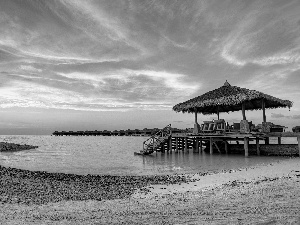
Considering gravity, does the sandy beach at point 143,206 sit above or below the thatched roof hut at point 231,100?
below

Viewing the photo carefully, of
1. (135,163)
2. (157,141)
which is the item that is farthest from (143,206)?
(157,141)

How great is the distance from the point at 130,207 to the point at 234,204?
2.37 meters

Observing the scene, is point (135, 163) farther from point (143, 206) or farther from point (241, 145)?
point (143, 206)

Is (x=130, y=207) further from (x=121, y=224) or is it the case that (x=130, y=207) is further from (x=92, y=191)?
(x=92, y=191)

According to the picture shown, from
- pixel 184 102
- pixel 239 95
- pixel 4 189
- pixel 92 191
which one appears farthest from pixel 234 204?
pixel 184 102

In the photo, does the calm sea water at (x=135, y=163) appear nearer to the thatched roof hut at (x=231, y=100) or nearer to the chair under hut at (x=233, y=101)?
the chair under hut at (x=233, y=101)

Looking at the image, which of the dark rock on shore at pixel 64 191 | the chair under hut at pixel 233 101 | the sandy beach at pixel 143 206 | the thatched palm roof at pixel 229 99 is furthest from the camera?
the chair under hut at pixel 233 101

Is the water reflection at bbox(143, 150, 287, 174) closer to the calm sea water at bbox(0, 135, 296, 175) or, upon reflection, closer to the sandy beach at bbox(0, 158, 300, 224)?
the calm sea water at bbox(0, 135, 296, 175)

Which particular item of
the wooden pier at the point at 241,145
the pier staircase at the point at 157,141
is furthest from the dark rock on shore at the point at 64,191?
the pier staircase at the point at 157,141

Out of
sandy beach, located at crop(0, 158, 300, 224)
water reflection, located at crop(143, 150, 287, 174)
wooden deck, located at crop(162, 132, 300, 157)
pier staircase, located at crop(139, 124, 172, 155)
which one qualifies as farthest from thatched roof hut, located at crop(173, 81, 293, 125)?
sandy beach, located at crop(0, 158, 300, 224)

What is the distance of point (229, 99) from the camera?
21.6 m

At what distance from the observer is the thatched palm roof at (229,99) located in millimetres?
20844

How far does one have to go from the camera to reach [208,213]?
204 inches

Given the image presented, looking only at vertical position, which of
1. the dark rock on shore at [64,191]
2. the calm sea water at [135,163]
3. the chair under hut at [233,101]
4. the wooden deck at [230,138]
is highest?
the chair under hut at [233,101]
